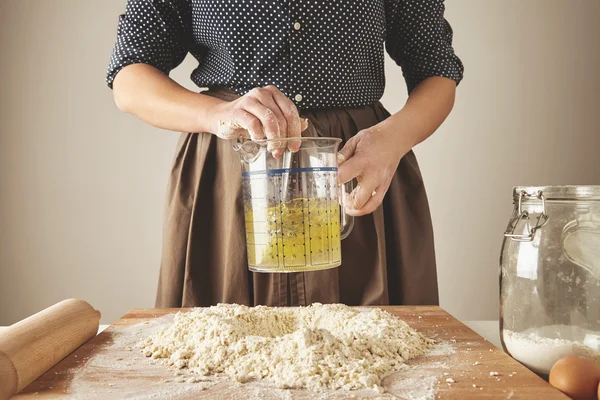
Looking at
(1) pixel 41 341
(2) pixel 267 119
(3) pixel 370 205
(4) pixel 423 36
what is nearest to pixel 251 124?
(2) pixel 267 119

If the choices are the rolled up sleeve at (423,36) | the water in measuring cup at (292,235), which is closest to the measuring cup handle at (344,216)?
the water in measuring cup at (292,235)

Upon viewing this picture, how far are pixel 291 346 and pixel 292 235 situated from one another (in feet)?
0.49

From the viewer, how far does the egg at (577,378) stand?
682mm

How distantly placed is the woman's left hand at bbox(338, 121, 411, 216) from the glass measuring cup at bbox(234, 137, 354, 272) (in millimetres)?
124

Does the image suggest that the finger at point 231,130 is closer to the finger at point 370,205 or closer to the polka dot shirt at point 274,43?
the finger at point 370,205

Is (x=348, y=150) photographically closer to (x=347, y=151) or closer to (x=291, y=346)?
(x=347, y=151)

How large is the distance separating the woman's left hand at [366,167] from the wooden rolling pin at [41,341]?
45cm

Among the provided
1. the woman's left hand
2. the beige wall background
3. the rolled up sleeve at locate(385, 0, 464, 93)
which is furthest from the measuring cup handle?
the beige wall background

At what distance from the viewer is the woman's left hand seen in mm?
985

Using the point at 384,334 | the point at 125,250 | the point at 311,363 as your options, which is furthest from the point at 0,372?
the point at 125,250

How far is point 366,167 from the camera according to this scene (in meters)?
1.00

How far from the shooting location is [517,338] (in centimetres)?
82

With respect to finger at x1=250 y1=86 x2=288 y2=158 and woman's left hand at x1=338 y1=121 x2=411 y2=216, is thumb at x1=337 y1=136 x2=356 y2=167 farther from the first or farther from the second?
finger at x1=250 y1=86 x2=288 y2=158

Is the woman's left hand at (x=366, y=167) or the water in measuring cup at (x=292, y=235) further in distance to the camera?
the woman's left hand at (x=366, y=167)
